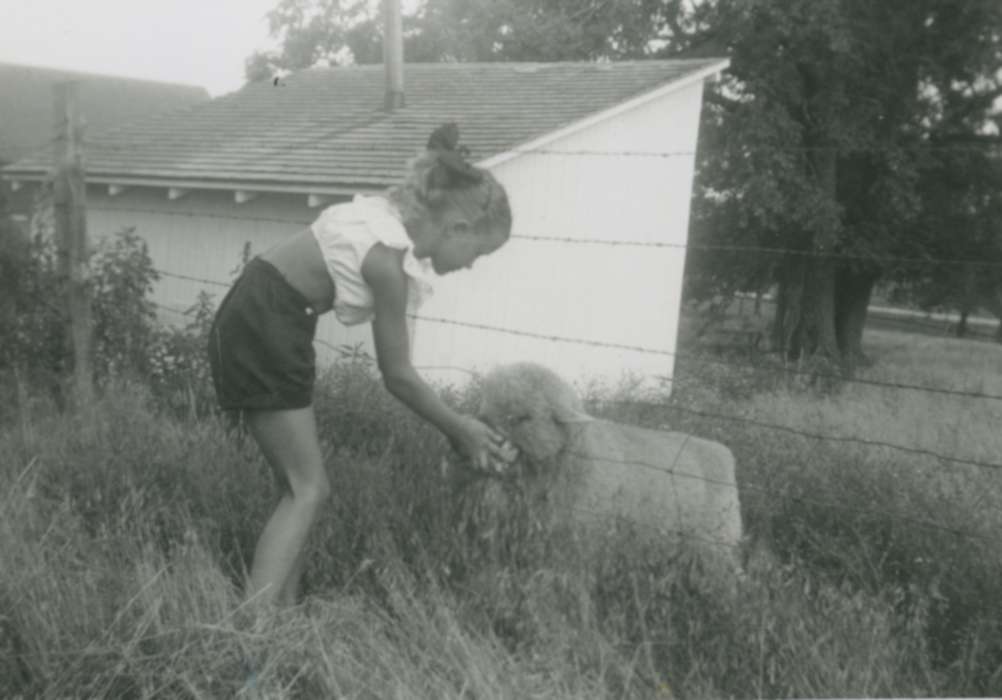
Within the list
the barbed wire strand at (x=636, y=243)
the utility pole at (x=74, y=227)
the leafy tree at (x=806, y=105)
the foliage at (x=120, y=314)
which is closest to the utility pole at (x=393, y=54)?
the barbed wire strand at (x=636, y=243)

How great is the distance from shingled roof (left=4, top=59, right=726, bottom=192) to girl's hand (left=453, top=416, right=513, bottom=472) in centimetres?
682

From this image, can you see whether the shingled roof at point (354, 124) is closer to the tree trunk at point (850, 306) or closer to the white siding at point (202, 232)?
the white siding at point (202, 232)

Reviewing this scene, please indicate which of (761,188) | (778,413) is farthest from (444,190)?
(761,188)

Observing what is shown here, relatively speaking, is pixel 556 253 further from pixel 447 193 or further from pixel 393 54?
pixel 447 193

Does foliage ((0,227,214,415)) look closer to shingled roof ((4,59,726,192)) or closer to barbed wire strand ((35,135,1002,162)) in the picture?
barbed wire strand ((35,135,1002,162))

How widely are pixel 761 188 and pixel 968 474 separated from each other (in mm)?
13267

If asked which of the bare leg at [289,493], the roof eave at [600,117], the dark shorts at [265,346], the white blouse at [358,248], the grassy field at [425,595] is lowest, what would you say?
the grassy field at [425,595]

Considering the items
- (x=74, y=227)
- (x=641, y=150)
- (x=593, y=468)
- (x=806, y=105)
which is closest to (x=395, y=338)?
(x=593, y=468)

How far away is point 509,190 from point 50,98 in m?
28.7

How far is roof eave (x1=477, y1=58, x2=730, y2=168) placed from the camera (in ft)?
34.9

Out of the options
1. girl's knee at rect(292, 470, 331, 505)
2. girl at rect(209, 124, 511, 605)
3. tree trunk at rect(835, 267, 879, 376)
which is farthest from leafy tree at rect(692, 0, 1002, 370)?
girl's knee at rect(292, 470, 331, 505)

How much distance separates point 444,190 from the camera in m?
3.54

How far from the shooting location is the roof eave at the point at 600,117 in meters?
10.6

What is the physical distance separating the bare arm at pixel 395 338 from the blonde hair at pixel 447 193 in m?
0.20
